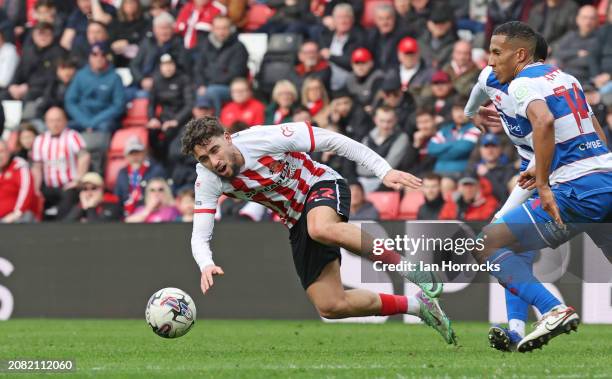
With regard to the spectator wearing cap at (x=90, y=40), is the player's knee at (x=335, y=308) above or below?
below

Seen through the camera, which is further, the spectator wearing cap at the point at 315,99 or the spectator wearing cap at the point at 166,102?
the spectator wearing cap at the point at 166,102

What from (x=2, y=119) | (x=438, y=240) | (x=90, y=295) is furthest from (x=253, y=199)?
(x=2, y=119)

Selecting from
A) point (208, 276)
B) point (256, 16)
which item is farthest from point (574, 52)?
point (208, 276)

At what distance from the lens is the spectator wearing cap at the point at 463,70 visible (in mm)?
16359

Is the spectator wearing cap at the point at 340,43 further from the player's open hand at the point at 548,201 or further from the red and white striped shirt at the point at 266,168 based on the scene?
the player's open hand at the point at 548,201

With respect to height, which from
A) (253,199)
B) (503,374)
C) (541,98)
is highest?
(541,98)

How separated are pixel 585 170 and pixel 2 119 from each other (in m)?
12.1

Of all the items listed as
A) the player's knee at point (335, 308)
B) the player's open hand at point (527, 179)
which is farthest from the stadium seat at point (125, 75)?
the player's open hand at point (527, 179)

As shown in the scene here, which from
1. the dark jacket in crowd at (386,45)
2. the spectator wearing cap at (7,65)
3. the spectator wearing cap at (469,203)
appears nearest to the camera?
the spectator wearing cap at (469,203)

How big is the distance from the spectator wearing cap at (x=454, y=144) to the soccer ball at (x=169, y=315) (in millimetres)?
6774

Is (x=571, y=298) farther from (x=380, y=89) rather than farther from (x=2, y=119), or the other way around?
(x=2, y=119)

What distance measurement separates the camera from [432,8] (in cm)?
1772

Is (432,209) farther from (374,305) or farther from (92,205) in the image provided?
(374,305)

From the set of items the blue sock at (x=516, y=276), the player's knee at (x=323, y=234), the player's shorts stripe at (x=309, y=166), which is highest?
the player's shorts stripe at (x=309, y=166)
